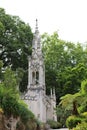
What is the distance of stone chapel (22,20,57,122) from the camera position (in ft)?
110

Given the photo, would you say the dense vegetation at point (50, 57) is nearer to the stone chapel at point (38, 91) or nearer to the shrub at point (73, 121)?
the stone chapel at point (38, 91)

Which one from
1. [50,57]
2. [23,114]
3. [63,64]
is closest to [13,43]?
[50,57]

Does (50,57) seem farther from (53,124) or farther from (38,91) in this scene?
(53,124)

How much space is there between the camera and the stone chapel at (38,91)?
3362 centimetres

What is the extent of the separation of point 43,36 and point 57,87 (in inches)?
435

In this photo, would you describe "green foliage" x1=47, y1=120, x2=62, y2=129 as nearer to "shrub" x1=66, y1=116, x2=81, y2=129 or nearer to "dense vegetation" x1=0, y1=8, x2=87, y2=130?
"dense vegetation" x1=0, y1=8, x2=87, y2=130

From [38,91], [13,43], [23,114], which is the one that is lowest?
[23,114]

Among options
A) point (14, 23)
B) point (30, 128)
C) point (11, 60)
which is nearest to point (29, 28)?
point (14, 23)

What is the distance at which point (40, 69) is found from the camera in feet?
121

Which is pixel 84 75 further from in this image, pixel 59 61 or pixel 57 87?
pixel 59 61

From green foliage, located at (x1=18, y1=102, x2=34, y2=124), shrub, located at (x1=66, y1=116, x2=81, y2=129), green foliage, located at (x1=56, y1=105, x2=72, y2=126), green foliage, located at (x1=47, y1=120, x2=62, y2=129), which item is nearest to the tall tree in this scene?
green foliage, located at (x1=56, y1=105, x2=72, y2=126)

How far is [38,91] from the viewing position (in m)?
34.6

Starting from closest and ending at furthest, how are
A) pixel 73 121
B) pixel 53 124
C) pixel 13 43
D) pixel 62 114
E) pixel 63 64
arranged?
pixel 73 121
pixel 53 124
pixel 62 114
pixel 13 43
pixel 63 64

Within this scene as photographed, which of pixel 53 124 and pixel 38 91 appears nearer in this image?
pixel 53 124
